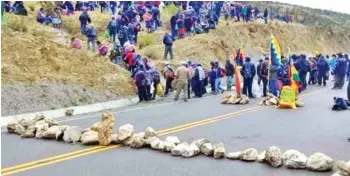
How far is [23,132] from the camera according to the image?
44.5 ft

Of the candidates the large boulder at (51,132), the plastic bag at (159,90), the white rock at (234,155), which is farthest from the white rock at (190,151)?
the plastic bag at (159,90)

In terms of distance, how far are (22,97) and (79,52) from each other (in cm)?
583

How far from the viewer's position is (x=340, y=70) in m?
28.4

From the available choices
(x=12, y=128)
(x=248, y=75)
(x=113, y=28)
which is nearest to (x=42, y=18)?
(x=113, y=28)

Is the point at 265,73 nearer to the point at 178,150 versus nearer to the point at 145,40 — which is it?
the point at 145,40

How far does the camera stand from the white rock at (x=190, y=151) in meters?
11.0

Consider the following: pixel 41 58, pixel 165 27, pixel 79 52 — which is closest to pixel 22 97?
pixel 41 58

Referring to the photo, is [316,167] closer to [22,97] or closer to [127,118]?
[127,118]

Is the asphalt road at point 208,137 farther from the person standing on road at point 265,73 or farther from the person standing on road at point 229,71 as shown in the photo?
the person standing on road at point 229,71

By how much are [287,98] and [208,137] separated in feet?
23.7

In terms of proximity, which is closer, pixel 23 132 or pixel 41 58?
pixel 23 132

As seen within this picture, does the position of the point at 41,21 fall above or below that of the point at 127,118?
above

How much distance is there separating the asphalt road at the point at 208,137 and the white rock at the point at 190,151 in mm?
152

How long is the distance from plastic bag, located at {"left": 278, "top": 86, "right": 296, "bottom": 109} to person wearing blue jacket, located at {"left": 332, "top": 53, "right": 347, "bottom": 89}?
29.2 ft
